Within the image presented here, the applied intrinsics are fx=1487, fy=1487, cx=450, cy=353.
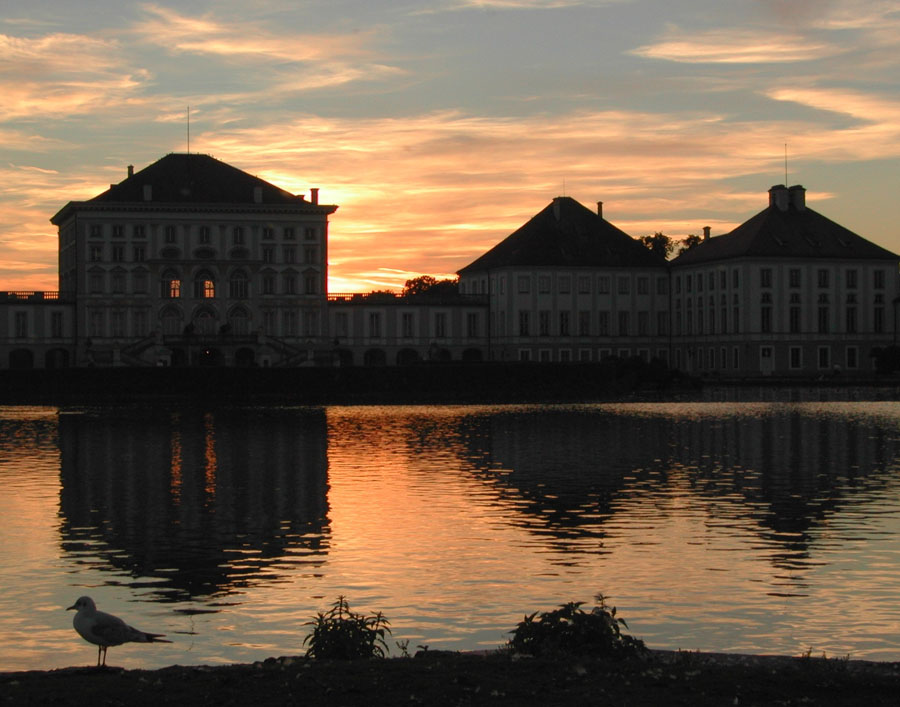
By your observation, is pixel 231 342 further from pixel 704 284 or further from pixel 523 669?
pixel 523 669

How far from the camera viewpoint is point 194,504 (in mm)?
26547

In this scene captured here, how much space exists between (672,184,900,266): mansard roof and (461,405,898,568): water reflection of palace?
1810 inches

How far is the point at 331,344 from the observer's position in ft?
354

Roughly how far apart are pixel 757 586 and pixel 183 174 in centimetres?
9347

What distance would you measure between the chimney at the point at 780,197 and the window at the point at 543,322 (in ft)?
59.4

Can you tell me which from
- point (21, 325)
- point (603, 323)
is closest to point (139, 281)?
point (21, 325)

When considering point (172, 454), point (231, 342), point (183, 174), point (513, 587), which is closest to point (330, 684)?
point (513, 587)

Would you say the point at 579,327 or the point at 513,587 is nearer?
the point at 513,587

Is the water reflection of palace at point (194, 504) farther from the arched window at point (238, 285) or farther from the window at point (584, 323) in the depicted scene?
the window at point (584, 323)

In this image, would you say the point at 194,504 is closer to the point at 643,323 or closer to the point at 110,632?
the point at 110,632

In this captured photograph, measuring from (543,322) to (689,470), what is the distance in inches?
2969

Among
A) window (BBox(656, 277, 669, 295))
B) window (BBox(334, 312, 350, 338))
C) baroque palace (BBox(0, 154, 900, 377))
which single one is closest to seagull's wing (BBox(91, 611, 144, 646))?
baroque palace (BBox(0, 154, 900, 377))

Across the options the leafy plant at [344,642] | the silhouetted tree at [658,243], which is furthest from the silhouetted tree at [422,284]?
the leafy plant at [344,642]

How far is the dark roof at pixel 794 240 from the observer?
103 metres
